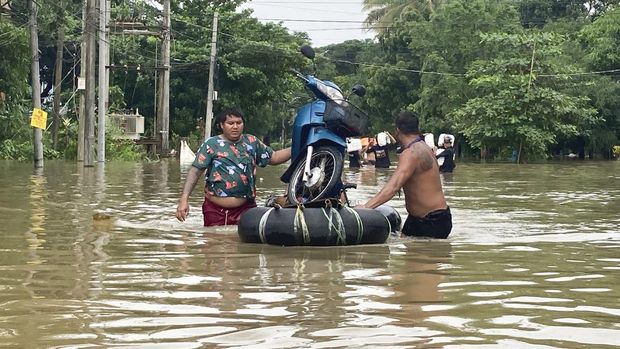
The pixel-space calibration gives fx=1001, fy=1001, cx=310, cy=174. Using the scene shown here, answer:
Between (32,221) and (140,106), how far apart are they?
4314cm

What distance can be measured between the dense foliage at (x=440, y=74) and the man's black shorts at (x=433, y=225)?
1134 inches

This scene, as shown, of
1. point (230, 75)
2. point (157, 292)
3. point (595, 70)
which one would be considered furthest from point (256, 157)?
point (595, 70)

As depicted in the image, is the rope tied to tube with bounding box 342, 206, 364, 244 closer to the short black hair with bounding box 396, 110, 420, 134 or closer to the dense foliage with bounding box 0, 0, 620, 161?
the short black hair with bounding box 396, 110, 420, 134

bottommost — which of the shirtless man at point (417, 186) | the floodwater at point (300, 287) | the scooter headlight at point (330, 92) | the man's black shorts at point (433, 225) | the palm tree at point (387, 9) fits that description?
the floodwater at point (300, 287)

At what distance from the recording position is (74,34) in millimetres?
49875

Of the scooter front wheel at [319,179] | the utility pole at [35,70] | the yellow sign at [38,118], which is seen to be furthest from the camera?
the yellow sign at [38,118]

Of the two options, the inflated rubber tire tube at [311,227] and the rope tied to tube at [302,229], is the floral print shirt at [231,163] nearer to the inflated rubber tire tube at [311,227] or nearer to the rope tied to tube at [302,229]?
the inflated rubber tire tube at [311,227]

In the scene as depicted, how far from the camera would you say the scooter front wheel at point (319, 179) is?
9492mm

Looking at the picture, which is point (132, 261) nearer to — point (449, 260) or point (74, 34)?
point (449, 260)

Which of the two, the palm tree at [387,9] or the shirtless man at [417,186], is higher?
the palm tree at [387,9]

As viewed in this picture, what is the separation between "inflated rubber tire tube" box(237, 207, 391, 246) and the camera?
8914 mm

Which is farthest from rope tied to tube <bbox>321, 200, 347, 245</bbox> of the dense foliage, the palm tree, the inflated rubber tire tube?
the palm tree

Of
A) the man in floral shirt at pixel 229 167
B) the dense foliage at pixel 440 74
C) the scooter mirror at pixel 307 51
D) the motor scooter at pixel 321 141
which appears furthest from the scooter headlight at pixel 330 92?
the dense foliage at pixel 440 74

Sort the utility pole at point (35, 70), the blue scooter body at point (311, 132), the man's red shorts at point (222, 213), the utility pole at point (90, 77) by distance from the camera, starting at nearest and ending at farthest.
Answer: the blue scooter body at point (311, 132) → the man's red shorts at point (222, 213) → the utility pole at point (35, 70) → the utility pole at point (90, 77)
